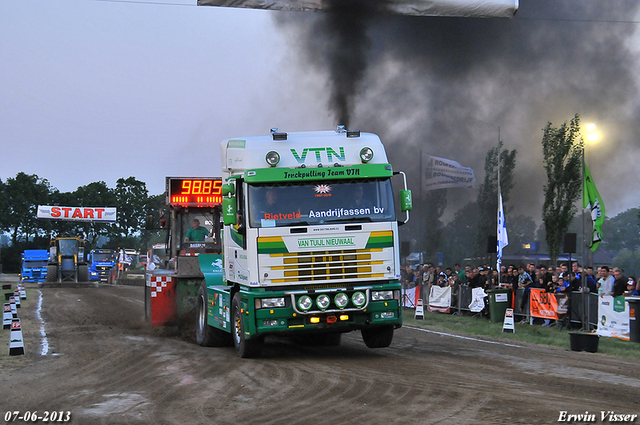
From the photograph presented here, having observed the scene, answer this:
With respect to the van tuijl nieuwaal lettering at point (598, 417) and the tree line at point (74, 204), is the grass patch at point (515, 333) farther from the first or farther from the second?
the tree line at point (74, 204)

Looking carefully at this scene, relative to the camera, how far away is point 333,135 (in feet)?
37.2

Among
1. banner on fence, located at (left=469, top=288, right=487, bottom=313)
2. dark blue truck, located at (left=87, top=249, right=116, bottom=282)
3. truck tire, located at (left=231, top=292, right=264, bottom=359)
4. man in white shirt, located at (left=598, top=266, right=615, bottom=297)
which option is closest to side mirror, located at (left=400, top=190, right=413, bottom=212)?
truck tire, located at (left=231, top=292, right=264, bottom=359)

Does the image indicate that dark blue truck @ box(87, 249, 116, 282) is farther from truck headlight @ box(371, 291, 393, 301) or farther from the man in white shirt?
truck headlight @ box(371, 291, 393, 301)

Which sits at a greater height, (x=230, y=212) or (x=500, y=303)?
(x=230, y=212)

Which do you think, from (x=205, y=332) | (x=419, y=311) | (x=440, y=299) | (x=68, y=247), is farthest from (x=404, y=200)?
(x=68, y=247)

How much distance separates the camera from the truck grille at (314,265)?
1034 cm

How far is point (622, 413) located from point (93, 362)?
7630 millimetres

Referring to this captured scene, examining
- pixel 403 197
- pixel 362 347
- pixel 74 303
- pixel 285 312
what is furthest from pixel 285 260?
pixel 74 303

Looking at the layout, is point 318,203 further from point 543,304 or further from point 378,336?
point 543,304

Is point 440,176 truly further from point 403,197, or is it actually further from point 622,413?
point 622,413

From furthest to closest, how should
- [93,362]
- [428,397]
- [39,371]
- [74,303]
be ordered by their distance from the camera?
1. [74,303]
2. [93,362]
3. [39,371]
4. [428,397]

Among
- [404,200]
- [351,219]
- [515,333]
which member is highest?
[404,200]

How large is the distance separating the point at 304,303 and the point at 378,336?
6.76ft

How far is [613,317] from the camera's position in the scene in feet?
49.6
